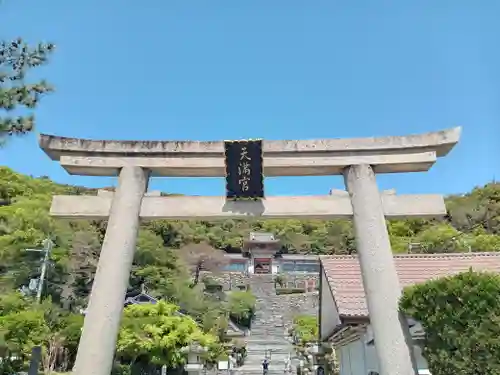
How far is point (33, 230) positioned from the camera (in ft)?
122

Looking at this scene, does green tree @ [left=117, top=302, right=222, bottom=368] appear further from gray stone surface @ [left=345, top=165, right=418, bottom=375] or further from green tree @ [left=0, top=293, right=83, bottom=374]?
gray stone surface @ [left=345, top=165, right=418, bottom=375]

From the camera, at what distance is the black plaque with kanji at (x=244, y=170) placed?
729 cm

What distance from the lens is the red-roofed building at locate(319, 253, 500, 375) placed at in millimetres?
9910

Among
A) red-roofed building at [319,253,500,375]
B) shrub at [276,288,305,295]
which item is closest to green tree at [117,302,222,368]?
red-roofed building at [319,253,500,375]

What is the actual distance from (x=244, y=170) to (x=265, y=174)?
0.41m

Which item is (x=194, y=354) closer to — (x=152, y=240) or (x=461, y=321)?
(x=461, y=321)

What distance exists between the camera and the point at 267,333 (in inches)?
1702

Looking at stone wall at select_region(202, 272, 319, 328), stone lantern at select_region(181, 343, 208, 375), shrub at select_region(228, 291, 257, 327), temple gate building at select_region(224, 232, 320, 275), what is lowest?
stone lantern at select_region(181, 343, 208, 375)

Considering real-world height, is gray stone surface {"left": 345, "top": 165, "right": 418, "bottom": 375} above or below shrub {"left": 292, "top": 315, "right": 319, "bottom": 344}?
below

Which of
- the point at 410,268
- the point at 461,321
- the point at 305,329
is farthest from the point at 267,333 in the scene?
the point at 461,321

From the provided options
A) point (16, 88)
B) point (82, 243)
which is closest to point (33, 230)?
point (82, 243)

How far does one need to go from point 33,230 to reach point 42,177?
186 feet

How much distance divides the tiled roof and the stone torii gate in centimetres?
407

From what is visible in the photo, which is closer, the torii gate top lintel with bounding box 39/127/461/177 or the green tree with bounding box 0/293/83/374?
the torii gate top lintel with bounding box 39/127/461/177
